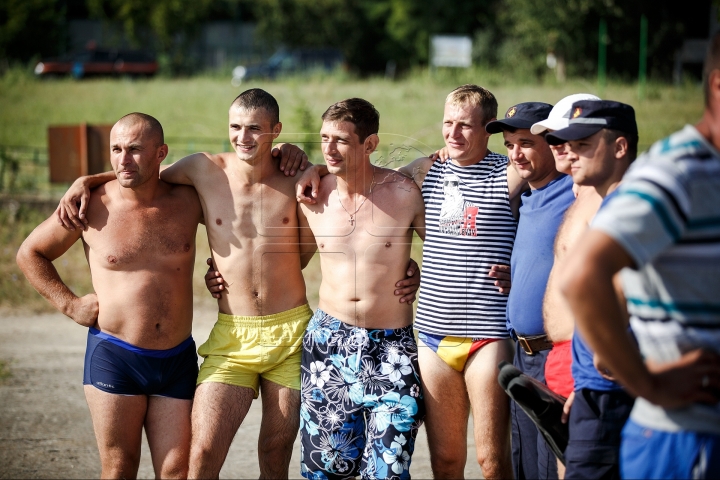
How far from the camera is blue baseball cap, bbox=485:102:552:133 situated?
389 cm

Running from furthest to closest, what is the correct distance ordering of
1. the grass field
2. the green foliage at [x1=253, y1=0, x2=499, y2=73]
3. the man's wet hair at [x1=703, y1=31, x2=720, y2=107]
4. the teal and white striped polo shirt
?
the green foliage at [x1=253, y1=0, x2=499, y2=73] < the grass field < the man's wet hair at [x1=703, y1=31, x2=720, y2=107] < the teal and white striped polo shirt

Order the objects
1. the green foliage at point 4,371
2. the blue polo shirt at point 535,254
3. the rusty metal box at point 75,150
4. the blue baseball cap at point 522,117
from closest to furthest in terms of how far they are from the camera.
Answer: the blue polo shirt at point 535,254, the blue baseball cap at point 522,117, the green foliage at point 4,371, the rusty metal box at point 75,150

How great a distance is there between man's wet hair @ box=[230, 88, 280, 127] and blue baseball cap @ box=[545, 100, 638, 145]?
5.36 feet

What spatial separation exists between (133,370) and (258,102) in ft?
5.13

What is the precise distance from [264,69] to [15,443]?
85.2 feet

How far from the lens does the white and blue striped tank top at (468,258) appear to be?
Answer: 401cm

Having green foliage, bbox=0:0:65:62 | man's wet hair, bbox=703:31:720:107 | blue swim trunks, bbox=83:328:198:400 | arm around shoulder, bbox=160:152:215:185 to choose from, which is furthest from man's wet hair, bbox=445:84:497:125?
green foliage, bbox=0:0:65:62

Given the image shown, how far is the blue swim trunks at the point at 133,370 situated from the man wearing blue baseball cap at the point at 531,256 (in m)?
1.76

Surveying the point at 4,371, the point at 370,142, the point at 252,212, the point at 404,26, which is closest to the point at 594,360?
the point at 370,142

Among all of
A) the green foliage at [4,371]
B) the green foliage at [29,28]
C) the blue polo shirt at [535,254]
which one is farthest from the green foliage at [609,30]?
the blue polo shirt at [535,254]

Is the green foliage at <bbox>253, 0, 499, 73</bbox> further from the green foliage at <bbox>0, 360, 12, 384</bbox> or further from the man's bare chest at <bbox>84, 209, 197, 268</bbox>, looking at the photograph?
the man's bare chest at <bbox>84, 209, 197, 268</bbox>

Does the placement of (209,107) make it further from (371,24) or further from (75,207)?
(371,24)

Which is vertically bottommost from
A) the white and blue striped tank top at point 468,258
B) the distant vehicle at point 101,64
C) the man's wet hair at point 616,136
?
the white and blue striped tank top at point 468,258

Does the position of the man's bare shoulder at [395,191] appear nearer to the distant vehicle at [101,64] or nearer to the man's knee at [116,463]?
the man's knee at [116,463]
